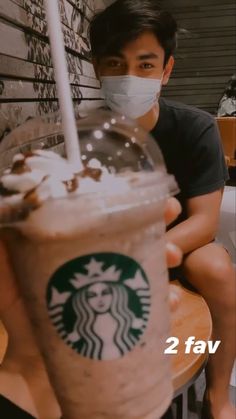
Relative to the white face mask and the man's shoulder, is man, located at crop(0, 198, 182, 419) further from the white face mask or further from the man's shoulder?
the man's shoulder

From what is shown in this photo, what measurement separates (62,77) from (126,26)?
4.44 feet

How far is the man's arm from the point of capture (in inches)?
65.7

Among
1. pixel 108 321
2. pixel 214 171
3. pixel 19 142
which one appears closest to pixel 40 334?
pixel 108 321

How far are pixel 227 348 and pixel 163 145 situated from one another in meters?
1.03

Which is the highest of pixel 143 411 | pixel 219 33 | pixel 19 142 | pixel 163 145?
pixel 219 33

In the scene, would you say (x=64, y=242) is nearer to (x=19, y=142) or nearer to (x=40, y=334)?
(x=40, y=334)

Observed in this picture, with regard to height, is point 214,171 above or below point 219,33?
below

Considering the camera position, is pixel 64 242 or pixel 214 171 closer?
pixel 64 242

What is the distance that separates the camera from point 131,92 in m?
1.82

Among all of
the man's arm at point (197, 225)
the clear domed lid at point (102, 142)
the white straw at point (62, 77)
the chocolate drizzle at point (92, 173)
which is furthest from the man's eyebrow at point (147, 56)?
the chocolate drizzle at point (92, 173)

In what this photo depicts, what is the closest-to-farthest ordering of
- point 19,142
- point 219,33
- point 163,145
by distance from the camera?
point 19,142 < point 163,145 < point 219,33

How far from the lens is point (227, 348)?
1.77 m

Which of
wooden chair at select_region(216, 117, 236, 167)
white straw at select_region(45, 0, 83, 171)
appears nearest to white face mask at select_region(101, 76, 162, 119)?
white straw at select_region(45, 0, 83, 171)

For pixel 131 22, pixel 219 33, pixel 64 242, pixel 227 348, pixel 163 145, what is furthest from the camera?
pixel 219 33
